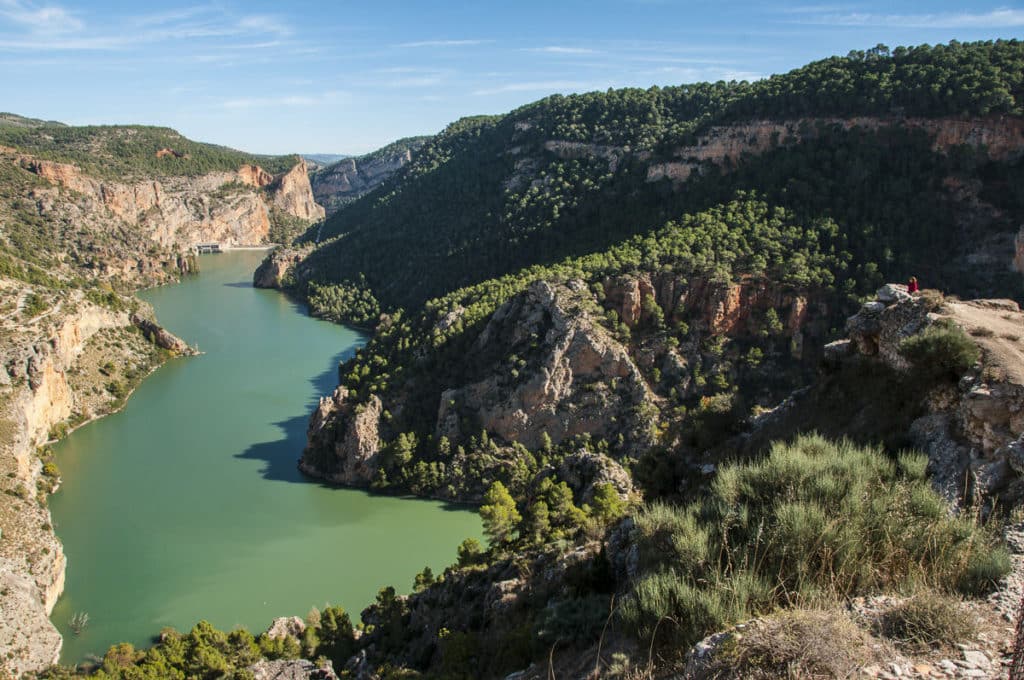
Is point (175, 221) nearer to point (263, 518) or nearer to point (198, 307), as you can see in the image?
point (198, 307)

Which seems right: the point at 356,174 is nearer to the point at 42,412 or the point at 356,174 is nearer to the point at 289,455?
Answer: the point at 42,412

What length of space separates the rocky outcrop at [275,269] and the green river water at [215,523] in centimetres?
3789

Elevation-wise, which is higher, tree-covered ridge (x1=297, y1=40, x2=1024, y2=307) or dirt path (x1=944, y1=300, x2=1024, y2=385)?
tree-covered ridge (x1=297, y1=40, x2=1024, y2=307)

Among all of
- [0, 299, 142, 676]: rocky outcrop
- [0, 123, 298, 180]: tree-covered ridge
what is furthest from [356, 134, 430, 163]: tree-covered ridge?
[0, 299, 142, 676]: rocky outcrop

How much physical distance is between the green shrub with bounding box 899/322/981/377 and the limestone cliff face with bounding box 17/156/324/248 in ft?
284

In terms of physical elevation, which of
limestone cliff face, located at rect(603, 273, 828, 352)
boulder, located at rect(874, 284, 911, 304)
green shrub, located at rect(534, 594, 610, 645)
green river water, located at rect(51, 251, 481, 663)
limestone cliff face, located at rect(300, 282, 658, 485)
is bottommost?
green river water, located at rect(51, 251, 481, 663)

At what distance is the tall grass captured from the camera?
620 cm

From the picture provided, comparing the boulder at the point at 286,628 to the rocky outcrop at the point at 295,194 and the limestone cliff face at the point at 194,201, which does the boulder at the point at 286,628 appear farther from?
the rocky outcrop at the point at 295,194

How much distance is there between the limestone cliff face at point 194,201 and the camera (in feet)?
278

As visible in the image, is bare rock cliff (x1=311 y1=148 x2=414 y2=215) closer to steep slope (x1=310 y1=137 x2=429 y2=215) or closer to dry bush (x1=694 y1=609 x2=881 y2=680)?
steep slope (x1=310 y1=137 x2=429 y2=215)

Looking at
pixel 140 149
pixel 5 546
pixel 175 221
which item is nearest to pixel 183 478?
pixel 5 546

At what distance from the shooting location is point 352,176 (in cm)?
17050

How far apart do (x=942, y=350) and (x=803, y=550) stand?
A: 612 centimetres

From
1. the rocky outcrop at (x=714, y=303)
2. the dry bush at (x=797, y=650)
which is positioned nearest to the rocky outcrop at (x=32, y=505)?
the dry bush at (x=797, y=650)
